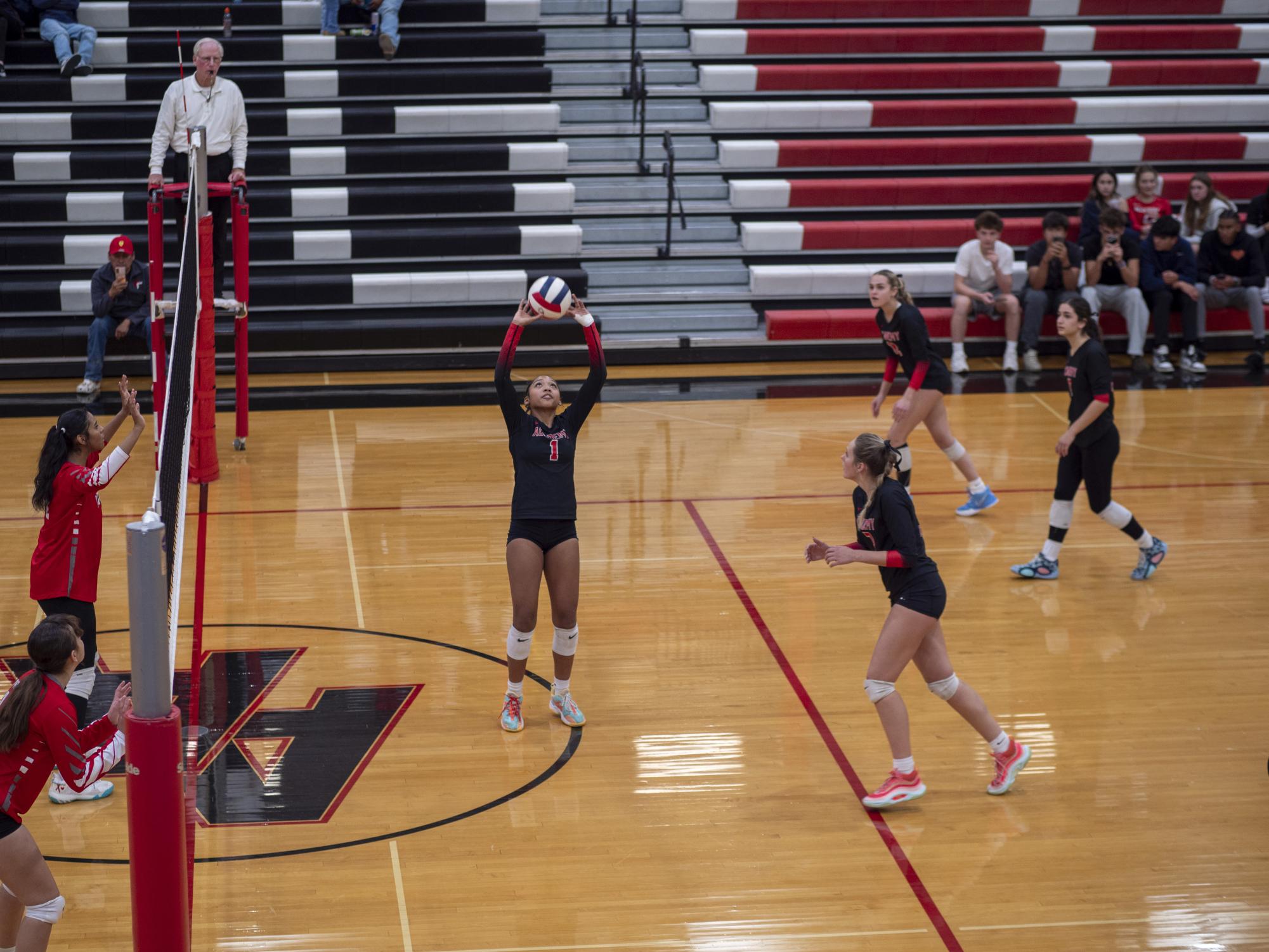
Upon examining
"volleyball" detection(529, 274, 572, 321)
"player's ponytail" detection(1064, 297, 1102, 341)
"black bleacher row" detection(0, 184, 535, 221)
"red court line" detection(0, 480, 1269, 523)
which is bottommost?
"red court line" detection(0, 480, 1269, 523)

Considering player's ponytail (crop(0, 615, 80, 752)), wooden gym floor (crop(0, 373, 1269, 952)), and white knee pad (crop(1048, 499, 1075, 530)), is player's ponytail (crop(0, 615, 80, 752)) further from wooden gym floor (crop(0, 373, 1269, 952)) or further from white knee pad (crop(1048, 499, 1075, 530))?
white knee pad (crop(1048, 499, 1075, 530))

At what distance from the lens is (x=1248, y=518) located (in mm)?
9867

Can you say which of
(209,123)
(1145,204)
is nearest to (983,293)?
(1145,204)

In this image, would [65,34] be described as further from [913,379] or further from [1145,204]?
[1145,204]

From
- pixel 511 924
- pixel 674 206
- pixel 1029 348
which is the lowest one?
pixel 511 924

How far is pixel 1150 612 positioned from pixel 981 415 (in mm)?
4404

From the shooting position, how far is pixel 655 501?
1023 centimetres

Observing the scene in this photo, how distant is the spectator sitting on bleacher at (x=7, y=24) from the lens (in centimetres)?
1466

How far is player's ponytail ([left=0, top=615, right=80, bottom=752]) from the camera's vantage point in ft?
14.7

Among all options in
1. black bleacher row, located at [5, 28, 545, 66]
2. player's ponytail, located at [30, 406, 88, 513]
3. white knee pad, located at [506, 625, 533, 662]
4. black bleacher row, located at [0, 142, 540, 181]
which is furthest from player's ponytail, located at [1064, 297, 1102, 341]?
black bleacher row, located at [5, 28, 545, 66]

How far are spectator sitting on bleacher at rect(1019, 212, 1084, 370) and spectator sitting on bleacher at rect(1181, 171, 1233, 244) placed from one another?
1480 millimetres

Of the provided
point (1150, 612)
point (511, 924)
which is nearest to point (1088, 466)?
point (1150, 612)

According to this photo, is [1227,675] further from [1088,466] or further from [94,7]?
[94,7]

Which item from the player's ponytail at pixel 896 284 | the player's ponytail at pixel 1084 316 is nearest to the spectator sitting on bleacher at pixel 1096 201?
the player's ponytail at pixel 896 284
